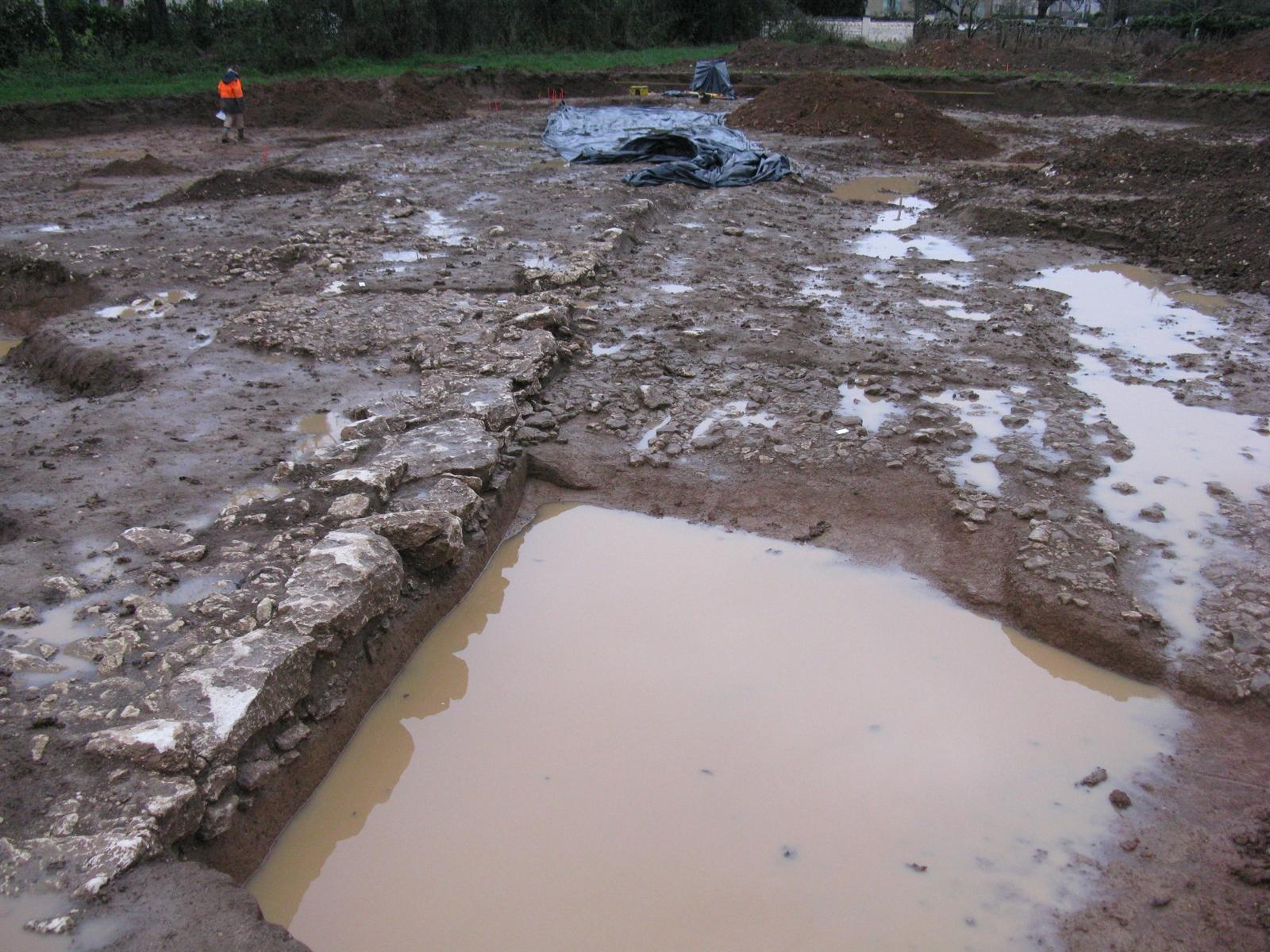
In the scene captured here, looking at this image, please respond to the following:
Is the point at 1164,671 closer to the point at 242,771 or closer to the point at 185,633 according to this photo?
the point at 242,771

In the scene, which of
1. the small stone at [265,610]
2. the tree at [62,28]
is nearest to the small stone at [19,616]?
the small stone at [265,610]

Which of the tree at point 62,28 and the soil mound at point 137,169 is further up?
the tree at point 62,28

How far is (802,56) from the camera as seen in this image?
29.9 metres

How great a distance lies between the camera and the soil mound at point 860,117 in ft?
56.1

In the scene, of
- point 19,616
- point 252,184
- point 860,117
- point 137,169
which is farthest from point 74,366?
point 860,117

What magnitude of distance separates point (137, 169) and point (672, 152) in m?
8.09

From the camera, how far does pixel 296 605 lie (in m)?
3.58

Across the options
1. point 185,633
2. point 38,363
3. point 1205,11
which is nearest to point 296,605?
point 185,633

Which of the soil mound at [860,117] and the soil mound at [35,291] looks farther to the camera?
the soil mound at [860,117]

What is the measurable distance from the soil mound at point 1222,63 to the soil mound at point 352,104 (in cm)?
1940

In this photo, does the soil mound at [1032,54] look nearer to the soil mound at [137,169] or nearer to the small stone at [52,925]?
the soil mound at [137,169]

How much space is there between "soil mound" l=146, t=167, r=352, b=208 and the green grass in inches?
353

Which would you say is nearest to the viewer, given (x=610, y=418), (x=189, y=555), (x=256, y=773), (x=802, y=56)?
(x=256, y=773)

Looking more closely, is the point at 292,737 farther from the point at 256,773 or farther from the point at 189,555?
the point at 189,555
